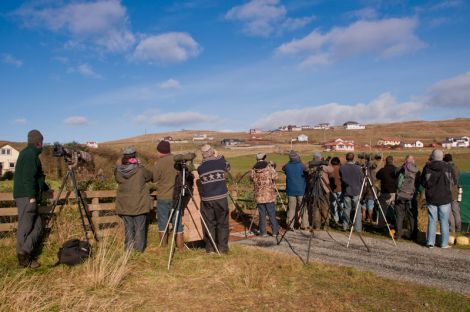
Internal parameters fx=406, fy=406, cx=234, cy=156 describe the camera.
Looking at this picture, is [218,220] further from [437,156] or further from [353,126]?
[353,126]

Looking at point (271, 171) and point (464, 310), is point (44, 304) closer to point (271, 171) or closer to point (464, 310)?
point (464, 310)

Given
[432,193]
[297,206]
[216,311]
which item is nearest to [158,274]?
[216,311]

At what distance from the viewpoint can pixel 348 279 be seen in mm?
6008

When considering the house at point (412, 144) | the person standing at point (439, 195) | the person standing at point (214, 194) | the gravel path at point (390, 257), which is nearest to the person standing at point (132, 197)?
the person standing at point (214, 194)

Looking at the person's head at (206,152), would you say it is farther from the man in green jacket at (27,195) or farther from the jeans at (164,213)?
the man in green jacket at (27,195)

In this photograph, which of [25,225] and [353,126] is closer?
[25,225]

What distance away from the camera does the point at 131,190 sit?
7117 millimetres

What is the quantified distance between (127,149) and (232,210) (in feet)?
18.5

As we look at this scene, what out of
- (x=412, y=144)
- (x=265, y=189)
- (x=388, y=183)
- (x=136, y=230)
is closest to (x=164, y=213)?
(x=136, y=230)

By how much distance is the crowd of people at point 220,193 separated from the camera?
6352 mm

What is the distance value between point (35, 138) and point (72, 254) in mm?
1911

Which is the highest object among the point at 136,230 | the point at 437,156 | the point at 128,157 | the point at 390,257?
the point at 128,157

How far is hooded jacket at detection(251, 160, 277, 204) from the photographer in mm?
9258

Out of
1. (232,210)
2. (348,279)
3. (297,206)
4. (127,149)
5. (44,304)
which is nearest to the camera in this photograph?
(44,304)
